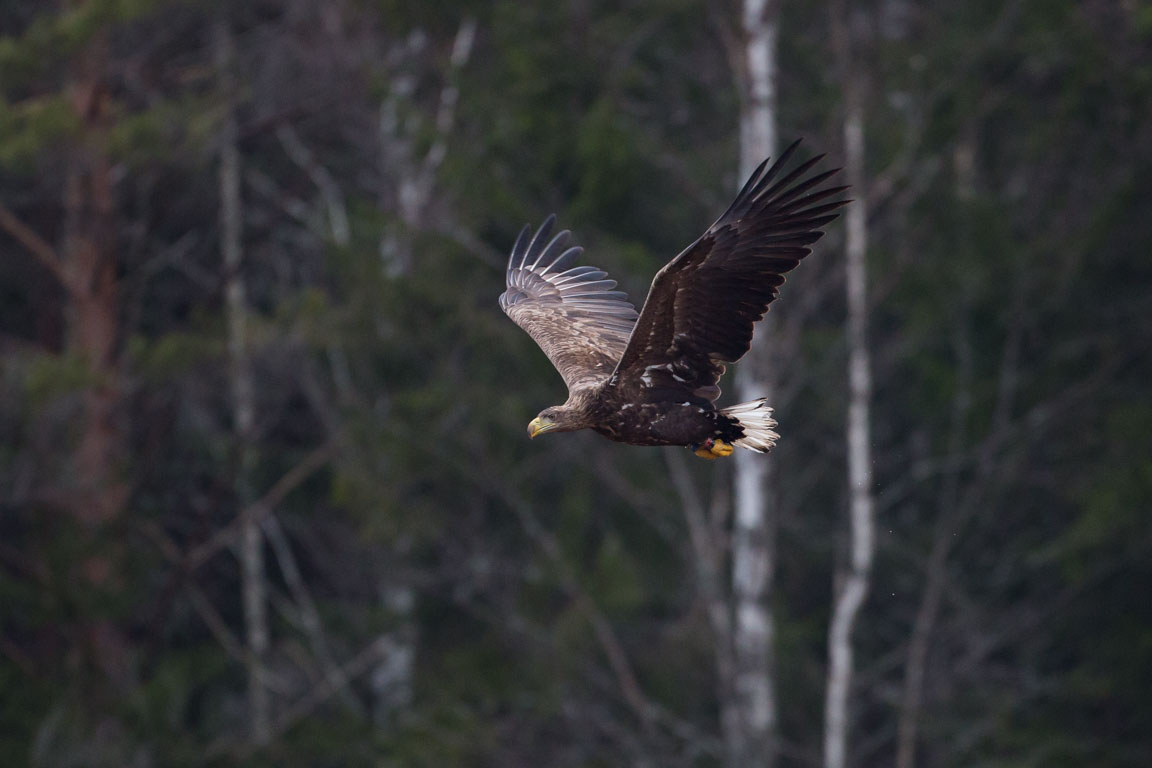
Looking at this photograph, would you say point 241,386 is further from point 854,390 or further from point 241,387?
point 854,390

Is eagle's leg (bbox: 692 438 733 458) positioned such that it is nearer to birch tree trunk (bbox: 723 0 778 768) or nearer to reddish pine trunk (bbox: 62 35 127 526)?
birch tree trunk (bbox: 723 0 778 768)

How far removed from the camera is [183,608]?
59.4 ft

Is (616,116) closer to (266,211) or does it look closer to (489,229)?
(489,229)

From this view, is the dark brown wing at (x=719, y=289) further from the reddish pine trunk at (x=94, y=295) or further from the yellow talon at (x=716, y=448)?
the reddish pine trunk at (x=94, y=295)

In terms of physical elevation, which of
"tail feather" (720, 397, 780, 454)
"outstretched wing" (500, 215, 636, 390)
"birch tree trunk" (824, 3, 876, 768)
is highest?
"birch tree trunk" (824, 3, 876, 768)

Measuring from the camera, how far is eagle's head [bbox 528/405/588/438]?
7.53 meters

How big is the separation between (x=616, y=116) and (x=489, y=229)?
1.47 meters

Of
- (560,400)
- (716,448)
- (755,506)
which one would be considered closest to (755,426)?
(716,448)

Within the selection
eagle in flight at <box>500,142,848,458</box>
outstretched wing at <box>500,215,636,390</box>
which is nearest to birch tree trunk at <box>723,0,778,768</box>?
outstretched wing at <box>500,215,636,390</box>

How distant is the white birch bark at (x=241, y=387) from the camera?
54.5 ft

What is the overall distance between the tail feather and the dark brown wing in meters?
0.38

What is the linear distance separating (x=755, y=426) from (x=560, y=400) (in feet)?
19.8

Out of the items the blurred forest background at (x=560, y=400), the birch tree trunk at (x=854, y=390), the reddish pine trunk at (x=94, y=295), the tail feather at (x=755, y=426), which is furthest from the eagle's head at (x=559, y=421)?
the reddish pine trunk at (x=94, y=295)

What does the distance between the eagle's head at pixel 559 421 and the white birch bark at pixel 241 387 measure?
29.1ft
